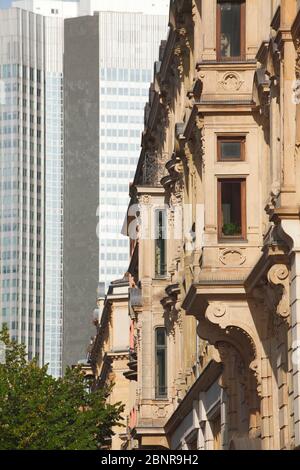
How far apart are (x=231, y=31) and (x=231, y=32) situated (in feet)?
0.08

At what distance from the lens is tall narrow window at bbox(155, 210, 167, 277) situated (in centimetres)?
5888

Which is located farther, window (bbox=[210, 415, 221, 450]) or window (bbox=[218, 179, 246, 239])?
window (bbox=[210, 415, 221, 450])

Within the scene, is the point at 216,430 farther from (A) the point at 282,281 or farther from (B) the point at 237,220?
(A) the point at 282,281

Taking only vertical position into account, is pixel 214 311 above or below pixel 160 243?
below

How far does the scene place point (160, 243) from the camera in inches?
2325

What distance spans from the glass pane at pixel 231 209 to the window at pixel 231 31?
130 inches

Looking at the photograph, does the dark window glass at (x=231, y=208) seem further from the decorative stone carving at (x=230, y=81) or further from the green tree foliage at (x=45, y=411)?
the green tree foliage at (x=45, y=411)

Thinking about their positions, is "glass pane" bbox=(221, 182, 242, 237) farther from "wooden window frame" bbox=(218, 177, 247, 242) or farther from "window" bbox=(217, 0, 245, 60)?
"window" bbox=(217, 0, 245, 60)

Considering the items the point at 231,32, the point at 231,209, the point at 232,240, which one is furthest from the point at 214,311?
the point at 231,32

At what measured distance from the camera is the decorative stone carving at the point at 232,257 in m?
36.8

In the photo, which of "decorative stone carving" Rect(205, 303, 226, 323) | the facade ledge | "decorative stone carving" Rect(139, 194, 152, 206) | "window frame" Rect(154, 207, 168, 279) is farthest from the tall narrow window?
"decorative stone carving" Rect(205, 303, 226, 323)

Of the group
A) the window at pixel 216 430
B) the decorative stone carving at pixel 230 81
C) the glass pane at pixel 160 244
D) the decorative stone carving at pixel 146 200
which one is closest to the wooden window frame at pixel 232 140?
the decorative stone carving at pixel 230 81

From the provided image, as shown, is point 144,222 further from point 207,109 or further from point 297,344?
point 297,344

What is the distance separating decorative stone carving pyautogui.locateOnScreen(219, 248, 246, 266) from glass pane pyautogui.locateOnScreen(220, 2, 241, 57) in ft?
16.8
